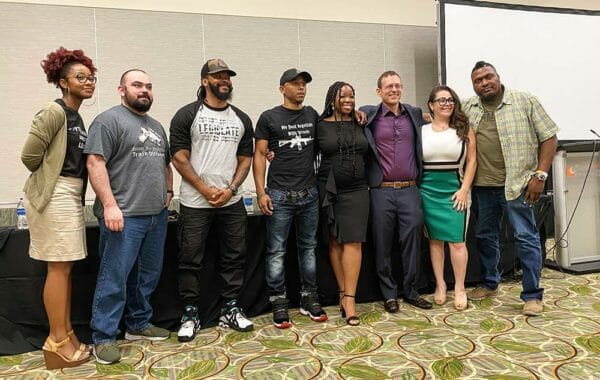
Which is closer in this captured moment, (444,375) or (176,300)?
(444,375)

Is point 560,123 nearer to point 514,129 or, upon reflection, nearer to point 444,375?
point 514,129

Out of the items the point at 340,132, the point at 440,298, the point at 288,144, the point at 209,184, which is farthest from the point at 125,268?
the point at 440,298

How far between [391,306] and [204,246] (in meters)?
1.14

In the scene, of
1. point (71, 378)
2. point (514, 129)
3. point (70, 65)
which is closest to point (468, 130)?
point (514, 129)

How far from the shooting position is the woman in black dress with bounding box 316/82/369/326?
2422 millimetres

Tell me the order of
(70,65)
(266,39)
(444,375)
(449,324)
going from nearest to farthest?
(444,375)
(70,65)
(449,324)
(266,39)

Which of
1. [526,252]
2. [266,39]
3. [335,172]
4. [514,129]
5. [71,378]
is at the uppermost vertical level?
[266,39]

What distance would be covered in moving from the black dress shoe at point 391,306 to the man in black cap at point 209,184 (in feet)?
2.69

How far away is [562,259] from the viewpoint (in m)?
3.39

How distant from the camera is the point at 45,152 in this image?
1880 millimetres

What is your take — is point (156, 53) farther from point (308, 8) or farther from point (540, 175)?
point (540, 175)

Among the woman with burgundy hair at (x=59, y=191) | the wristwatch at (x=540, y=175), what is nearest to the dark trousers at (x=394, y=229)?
the wristwatch at (x=540, y=175)

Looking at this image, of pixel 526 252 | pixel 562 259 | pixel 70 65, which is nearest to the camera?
pixel 70 65

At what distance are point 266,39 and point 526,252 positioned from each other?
278cm
